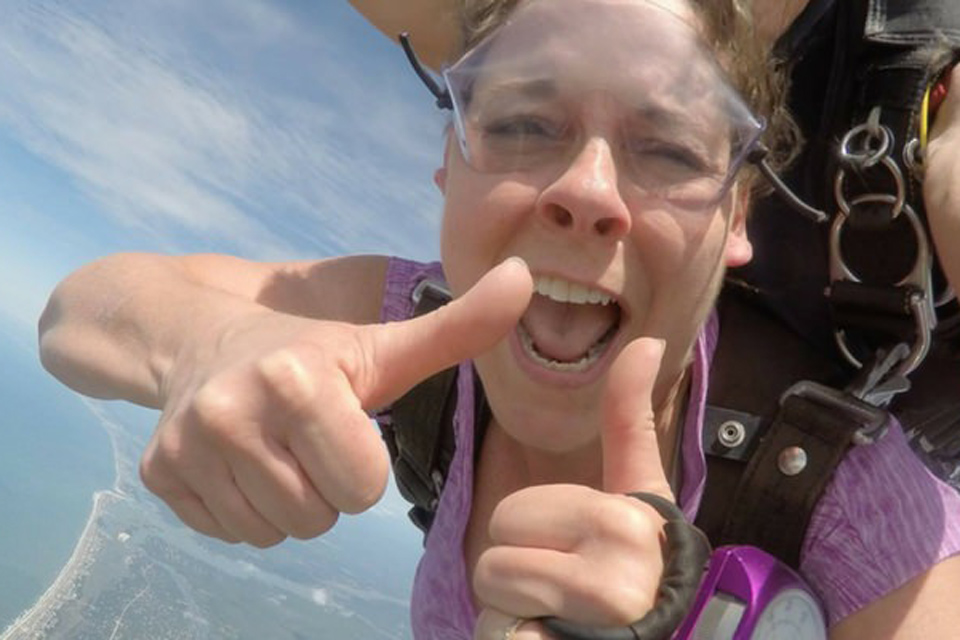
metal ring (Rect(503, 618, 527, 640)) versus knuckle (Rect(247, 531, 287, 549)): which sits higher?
metal ring (Rect(503, 618, 527, 640))

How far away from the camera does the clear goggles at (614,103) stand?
1236 mm

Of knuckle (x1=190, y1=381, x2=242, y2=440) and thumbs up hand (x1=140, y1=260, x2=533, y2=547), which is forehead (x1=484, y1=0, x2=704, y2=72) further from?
knuckle (x1=190, y1=381, x2=242, y2=440)

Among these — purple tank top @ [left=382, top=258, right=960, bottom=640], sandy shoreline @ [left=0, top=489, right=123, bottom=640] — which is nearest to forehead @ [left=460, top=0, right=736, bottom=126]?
purple tank top @ [left=382, top=258, right=960, bottom=640]

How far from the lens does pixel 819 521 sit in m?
1.23

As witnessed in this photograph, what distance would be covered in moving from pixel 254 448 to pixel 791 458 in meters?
0.87

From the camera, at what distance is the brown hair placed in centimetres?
135

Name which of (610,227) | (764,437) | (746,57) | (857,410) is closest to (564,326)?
(610,227)

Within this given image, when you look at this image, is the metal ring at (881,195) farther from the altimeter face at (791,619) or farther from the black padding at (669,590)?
the black padding at (669,590)

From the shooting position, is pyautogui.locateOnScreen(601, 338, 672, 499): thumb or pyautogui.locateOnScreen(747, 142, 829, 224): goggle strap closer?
pyautogui.locateOnScreen(601, 338, 672, 499): thumb


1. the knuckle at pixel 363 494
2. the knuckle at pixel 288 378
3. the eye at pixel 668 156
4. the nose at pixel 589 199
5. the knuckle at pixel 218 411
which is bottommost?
the knuckle at pixel 363 494

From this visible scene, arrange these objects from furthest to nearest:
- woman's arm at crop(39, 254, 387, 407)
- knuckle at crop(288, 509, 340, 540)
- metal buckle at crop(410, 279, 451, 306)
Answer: metal buckle at crop(410, 279, 451, 306) < woman's arm at crop(39, 254, 387, 407) < knuckle at crop(288, 509, 340, 540)

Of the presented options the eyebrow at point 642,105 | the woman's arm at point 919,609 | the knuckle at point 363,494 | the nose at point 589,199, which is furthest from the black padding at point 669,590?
the eyebrow at point 642,105

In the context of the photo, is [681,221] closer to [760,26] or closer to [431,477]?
[760,26]

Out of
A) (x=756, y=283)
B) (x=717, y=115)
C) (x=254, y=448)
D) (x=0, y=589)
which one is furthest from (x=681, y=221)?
(x=0, y=589)
